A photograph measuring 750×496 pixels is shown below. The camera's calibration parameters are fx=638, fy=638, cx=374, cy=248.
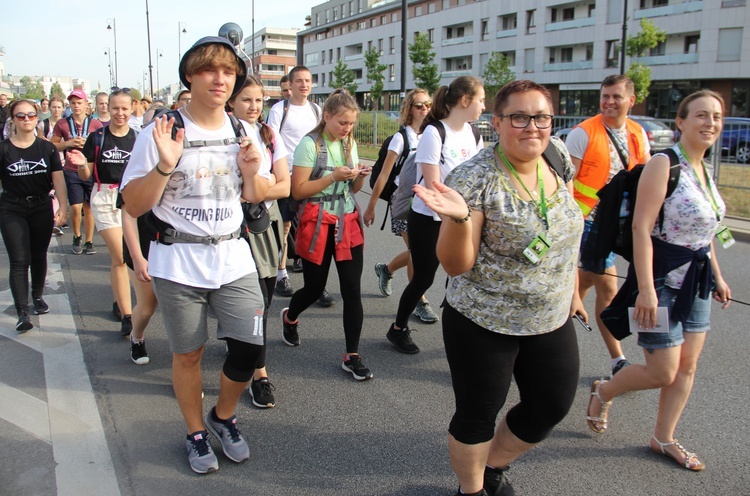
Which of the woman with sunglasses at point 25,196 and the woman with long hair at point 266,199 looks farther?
the woman with sunglasses at point 25,196

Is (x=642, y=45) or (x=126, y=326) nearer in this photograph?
(x=126, y=326)

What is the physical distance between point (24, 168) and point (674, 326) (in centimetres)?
507

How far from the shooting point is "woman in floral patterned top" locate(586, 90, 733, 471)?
10.1 ft

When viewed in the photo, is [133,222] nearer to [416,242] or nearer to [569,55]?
[416,242]

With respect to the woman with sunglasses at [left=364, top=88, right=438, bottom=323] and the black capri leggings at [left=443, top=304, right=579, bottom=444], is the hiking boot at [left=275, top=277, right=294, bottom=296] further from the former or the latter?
the black capri leggings at [left=443, top=304, right=579, bottom=444]

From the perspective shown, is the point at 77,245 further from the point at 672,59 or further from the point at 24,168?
the point at 672,59

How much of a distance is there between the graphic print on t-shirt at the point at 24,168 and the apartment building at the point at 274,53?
105 m

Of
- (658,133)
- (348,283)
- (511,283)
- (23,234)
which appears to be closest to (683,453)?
(511,283)

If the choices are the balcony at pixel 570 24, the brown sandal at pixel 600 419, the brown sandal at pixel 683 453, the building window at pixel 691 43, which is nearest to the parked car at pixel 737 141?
the brown sandal at pixel 600 419

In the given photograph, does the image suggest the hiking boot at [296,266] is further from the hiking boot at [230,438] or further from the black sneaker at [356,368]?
the hiking boot at [230,438]

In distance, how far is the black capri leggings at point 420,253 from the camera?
14.4 feet

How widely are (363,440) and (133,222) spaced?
172 cm

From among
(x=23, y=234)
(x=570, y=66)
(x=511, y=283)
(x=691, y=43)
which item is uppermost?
(x=691, y=43)

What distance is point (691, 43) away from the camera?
4178 centimetres
